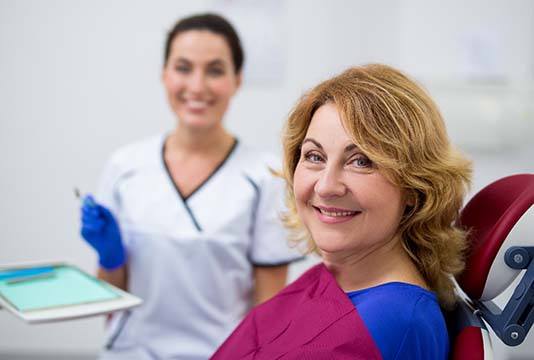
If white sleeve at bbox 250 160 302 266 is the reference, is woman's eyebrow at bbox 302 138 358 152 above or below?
above

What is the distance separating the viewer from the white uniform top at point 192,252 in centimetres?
148

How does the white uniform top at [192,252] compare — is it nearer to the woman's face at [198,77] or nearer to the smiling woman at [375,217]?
the woman's face at [198,77]

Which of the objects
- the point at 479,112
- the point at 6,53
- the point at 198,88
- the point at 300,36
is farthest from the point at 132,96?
the point at 479,112

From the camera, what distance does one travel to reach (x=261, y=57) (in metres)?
2.43

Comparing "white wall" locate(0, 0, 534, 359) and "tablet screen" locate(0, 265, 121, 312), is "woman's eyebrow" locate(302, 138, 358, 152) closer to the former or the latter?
"tablet screen" locate(0, 265, 121, 312)

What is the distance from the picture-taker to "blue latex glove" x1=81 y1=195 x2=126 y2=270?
4.67 ft

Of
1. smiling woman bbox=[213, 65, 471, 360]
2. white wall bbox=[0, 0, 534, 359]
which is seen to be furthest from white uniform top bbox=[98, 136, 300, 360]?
white wall bbox=[0, 0, 534, 359]

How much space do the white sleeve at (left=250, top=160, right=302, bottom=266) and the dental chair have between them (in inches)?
24.9

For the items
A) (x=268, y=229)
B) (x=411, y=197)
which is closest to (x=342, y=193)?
(x=411, y=197)

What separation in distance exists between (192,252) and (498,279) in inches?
31.7

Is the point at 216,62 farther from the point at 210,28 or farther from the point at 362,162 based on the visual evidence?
the point at 362,162

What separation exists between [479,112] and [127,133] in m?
1.47

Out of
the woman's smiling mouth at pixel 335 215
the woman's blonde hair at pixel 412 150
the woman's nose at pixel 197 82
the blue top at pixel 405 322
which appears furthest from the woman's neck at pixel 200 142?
the blue top at pixel 405 322

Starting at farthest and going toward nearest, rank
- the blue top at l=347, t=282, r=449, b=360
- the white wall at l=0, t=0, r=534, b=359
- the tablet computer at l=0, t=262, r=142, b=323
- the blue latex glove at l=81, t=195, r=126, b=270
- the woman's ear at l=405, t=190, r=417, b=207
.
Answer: the white wall at l=0, t=0, r=534, b=359 < the blue latex glove at l=81, t=195, r=126, b=270 < the tablet computer at l=0, t=262, r=142, b=323 < the woman's ear at l=405, t=190, r=417, b=207 < the blue top at l=347, t=282, r=449, b=360
